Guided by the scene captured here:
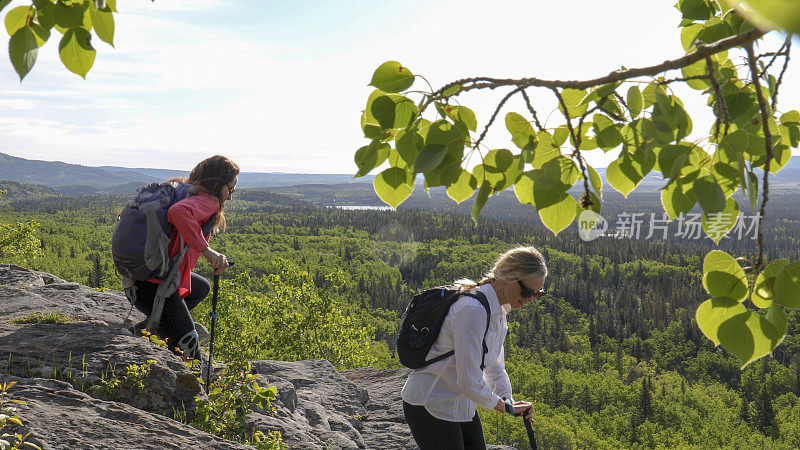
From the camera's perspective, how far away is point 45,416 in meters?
2.91

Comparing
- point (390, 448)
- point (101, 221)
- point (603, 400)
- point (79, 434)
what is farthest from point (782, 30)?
point (101, 221)

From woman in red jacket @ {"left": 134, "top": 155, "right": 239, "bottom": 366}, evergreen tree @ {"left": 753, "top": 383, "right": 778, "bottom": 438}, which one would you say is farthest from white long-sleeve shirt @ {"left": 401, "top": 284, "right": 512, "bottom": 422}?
evergreen tree @ {"left": 753, "top": 383, "right": 778, "bottom": 438}

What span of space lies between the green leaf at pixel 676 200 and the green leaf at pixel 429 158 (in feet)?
1.46

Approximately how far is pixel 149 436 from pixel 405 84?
9.66 feet

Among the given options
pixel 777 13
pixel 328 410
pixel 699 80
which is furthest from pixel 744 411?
pixel 777 13

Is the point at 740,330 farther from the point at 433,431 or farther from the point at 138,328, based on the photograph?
the point at 138,328

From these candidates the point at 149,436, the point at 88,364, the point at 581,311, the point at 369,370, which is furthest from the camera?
the point at 581,311

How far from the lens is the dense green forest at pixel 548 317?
22359 millimetres

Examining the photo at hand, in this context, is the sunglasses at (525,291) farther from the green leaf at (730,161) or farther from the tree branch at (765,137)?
the tree branch at (765,137)

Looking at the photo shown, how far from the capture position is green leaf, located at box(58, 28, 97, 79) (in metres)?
0.94

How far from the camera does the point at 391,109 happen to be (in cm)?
103

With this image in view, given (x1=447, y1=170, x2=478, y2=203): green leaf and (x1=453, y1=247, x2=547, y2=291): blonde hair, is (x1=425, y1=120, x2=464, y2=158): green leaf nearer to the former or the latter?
(x1=447, y1=170, x2=478, y2=203): green leaf

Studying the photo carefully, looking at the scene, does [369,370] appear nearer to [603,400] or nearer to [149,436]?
[149,436]

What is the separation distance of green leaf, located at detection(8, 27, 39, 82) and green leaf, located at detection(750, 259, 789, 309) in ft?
4.01
